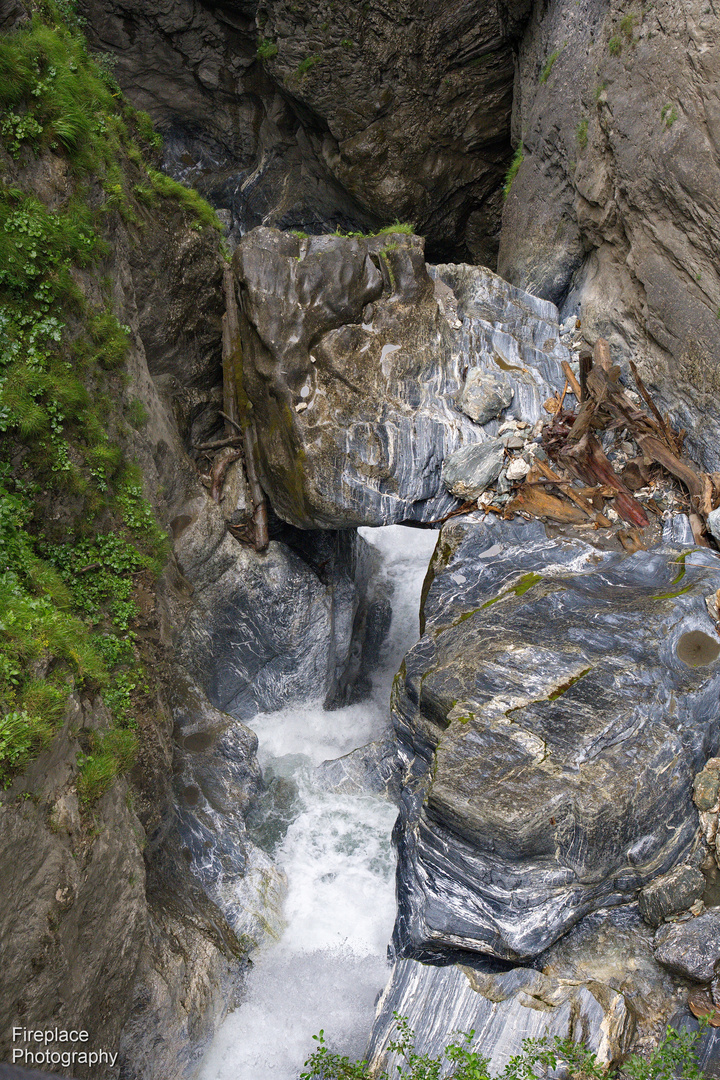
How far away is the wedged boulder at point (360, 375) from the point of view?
8.97 m

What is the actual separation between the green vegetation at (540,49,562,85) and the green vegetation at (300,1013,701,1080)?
12.6 m

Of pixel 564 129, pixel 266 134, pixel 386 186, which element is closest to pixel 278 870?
pixel 564 129

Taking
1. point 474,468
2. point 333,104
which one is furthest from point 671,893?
point 333,104

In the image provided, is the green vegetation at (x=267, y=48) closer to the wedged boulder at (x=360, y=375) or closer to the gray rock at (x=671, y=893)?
the wedged boulder at (x=360, y=375)

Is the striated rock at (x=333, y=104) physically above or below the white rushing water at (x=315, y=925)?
above

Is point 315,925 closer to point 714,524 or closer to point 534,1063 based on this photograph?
point 534,1063

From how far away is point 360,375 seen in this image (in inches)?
359

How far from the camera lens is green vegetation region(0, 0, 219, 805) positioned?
5.92 m

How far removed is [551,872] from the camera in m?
6.03

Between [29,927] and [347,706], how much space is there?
729cm

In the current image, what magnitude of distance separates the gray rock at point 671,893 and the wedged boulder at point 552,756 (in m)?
0.11

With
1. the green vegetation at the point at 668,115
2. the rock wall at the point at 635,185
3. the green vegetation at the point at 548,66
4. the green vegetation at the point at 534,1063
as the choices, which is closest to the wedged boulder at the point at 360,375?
the rock wall at the point at 635,185

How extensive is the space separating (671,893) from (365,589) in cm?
757

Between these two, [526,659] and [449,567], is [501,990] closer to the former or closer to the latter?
[526,659]
